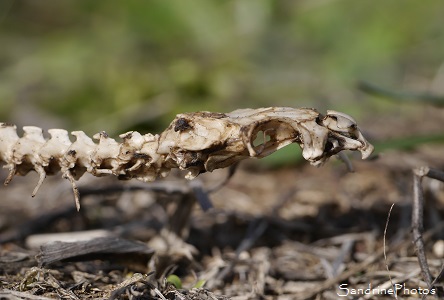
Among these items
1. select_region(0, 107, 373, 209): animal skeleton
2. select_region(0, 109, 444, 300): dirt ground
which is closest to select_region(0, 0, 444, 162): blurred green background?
select_region(0, 109, 444, 300): dirt ground

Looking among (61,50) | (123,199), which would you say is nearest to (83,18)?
(61,50)

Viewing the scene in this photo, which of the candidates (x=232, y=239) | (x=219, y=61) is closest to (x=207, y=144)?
(x=232, y=239)

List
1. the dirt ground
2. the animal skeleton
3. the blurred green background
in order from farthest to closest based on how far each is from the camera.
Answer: the blurred green background < the dirt ground < the animal skeleton

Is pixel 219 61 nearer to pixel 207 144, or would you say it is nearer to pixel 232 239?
pixel 232 239

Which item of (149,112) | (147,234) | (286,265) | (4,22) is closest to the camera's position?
(286,265)

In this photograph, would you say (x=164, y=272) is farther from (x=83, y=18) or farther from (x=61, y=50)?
(x=83, y=18)

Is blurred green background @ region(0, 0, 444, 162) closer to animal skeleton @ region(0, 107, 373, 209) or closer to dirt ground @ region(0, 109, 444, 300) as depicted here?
dirt ground @ region(0, 109, 444, 300)
